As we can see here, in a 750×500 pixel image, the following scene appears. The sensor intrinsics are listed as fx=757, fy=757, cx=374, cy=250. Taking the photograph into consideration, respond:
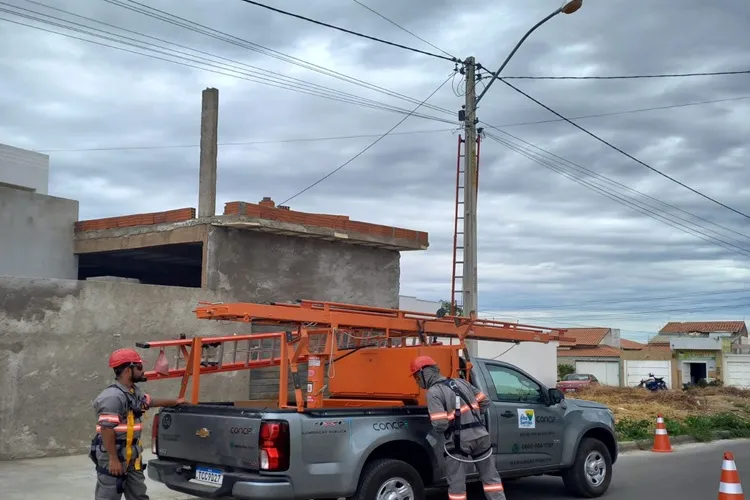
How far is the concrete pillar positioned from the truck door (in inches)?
267

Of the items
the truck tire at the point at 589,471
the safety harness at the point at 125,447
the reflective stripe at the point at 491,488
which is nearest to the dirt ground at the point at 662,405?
the truck tire at the point at 589,471

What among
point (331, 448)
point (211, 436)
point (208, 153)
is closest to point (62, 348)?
point (208, 153)

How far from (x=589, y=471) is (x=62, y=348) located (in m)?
7.40

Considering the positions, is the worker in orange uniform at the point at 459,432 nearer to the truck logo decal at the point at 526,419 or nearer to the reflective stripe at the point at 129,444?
the truck logo decal at the point at 526,419

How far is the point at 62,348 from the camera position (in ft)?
35.7

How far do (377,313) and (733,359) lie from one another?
154 feet

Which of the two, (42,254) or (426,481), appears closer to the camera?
(426,481)

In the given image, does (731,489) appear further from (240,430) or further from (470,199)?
(470,199)

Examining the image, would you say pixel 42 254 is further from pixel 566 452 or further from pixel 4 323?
pixel 566 452

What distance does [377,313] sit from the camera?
26.0 ft

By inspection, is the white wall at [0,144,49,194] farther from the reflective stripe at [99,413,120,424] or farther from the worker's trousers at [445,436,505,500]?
the worker's trousers at [445,436,505,500]

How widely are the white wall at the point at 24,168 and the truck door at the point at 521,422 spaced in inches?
539

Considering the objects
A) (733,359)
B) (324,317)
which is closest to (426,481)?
(324,317)

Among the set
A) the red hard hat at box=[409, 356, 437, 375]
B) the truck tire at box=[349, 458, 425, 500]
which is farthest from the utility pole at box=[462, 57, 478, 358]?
the truck tire at box=[349, 458, 425, 500]
